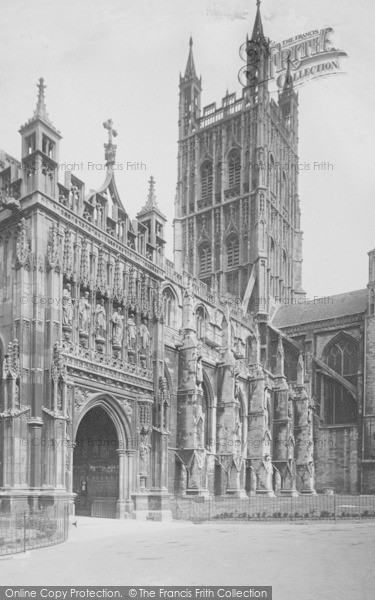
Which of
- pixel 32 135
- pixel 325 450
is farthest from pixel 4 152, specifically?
pixel 325 450

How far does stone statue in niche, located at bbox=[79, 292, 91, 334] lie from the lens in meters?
27.8

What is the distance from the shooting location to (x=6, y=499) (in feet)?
77.7

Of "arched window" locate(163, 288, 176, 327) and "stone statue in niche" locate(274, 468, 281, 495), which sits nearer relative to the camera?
"arched window" locate(163, 288, 176, 327)

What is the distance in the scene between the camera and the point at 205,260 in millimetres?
70812

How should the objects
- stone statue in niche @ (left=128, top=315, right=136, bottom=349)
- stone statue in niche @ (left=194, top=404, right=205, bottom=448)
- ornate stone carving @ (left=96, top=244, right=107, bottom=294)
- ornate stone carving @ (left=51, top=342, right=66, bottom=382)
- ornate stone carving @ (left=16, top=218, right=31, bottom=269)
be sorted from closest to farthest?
ornate stone carving @ (left=51, top=342, right=66, bottom=382) < ornate stone carving @ (left=16, top=218, right=31, bottom=269) < ornate stone carving @ (left=96, top=244, right=107, bottom=294) < stone statue in niche @ (left=128, top=315, right=136, bottom=349) < stone statue in niche @ (left=194, top=404, right=205, bottom=448)

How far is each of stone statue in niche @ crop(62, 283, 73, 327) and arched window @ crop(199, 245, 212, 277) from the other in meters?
43.2

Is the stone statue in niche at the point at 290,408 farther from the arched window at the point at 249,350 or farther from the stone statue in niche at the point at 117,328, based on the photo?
the stone statue in niche at the point at 117,328

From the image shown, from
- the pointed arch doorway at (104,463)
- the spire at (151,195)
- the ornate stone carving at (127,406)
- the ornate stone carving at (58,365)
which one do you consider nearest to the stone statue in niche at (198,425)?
the ornate stone carving at (127,406)

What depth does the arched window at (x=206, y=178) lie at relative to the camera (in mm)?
72750

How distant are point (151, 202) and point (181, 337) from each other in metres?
9.40

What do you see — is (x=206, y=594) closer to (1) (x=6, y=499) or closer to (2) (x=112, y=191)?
(1) (x=6, y=499)

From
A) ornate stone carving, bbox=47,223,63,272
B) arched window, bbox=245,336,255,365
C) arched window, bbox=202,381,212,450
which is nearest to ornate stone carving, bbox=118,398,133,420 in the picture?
ornate stone carving, bbox=47,223,63,272

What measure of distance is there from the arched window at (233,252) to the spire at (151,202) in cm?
3447

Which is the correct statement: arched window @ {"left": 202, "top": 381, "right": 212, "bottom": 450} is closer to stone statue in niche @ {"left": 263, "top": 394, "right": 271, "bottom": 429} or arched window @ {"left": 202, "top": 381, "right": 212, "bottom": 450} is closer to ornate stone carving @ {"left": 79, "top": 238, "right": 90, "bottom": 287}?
stone statue in niche @ {"left": 263, "top": 394, "right": 271, "bottom": 429}
